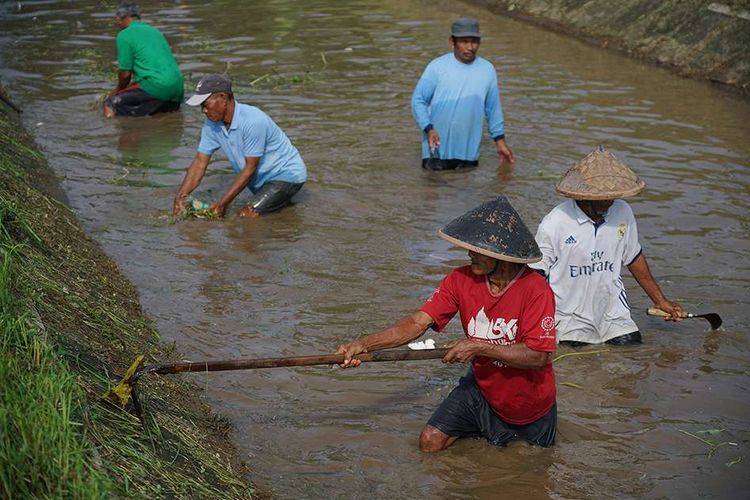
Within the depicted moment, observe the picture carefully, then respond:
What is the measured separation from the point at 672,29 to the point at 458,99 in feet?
21.4

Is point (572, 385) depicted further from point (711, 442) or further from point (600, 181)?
point (600, 181)

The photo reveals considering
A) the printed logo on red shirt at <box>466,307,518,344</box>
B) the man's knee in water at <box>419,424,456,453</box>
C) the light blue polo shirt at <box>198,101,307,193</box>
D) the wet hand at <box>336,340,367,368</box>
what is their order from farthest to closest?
the light blue polo shirt at <box>198,101,307,193</box>
the man's knee in water at <box>419,424,456,453</box>
the printed logo on red shirt at <box>466,307,518,344</box>
the wet hand at <box>336,340,367,368</box>

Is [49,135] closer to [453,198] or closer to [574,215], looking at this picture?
[453,198]

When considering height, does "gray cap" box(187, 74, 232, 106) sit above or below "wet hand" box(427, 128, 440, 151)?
above

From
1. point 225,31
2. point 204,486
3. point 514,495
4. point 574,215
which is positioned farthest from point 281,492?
point 225,31

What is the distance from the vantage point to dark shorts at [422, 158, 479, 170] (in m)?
10.8

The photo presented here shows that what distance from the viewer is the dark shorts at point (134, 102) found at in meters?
13.2

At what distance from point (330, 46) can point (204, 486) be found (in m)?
12.8

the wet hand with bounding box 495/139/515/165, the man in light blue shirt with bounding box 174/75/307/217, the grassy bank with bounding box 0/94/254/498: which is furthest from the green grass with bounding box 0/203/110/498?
the wet hand with bounding box 495/139/515/165

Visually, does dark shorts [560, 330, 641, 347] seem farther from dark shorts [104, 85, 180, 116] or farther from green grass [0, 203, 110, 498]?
dark shorts [104, 85, 180, 116]

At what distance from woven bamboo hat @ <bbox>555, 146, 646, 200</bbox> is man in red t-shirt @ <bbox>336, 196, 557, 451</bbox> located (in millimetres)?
1101

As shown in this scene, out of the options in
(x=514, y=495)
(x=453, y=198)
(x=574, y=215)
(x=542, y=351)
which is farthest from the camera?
(x=453, y=198)

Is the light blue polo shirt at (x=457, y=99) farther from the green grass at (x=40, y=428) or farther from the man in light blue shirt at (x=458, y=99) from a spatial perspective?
the green grass at (x=40, y=428)

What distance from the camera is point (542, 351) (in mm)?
4988
